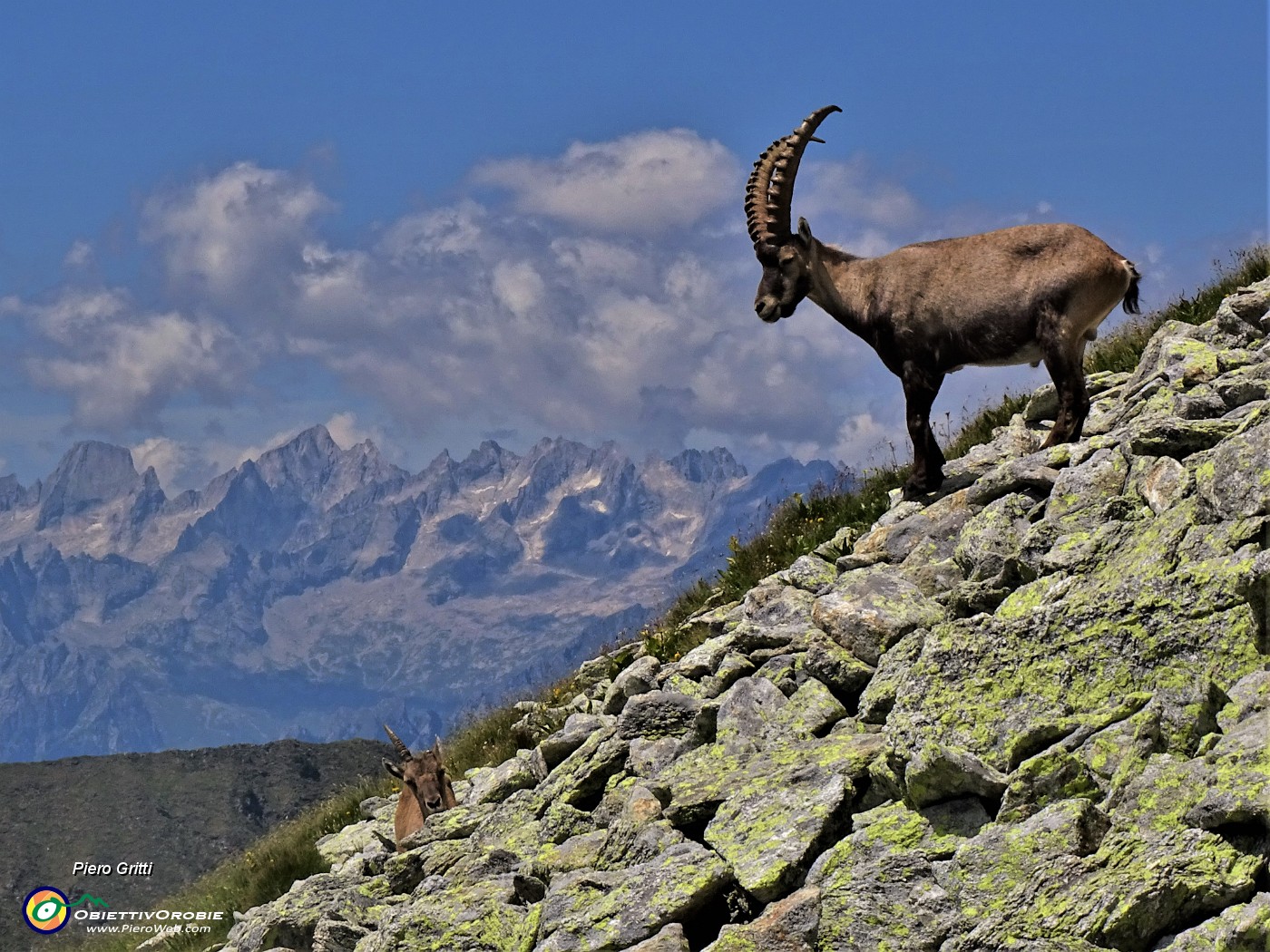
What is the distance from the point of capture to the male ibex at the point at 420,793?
18375mm

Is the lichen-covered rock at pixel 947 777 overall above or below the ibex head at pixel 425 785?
below

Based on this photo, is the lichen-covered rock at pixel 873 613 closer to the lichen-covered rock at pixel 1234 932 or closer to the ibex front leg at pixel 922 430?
the ibex front leg at pixel 922 430

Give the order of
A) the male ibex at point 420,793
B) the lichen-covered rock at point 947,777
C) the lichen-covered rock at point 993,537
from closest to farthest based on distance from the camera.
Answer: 1. the lichen-covered rock at point 947,777
2. the lichen-covered rock at point 993,537
3. the male ibex at point 420,793

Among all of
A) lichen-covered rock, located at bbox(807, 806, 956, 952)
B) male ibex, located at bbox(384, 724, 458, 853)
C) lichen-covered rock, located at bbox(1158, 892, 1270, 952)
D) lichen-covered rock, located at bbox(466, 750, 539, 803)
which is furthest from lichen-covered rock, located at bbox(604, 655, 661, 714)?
lichen-covered rock, located at bbox(1158, 892, 1270, 952)

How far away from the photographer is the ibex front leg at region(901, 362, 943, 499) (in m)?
16.8

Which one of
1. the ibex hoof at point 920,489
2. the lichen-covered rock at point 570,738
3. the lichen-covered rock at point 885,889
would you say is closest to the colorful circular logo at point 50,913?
the lichen-covered rock at point 570,738

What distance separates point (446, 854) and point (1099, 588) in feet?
24.3

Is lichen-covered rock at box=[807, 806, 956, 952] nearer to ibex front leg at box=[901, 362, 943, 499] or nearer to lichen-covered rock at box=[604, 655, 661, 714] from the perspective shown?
lichen-covered rock at box=[604, 655, 661, 714]

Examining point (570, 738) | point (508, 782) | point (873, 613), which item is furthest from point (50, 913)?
point (873, 613)

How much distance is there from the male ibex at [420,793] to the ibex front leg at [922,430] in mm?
7538

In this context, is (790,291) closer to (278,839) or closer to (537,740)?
(537,740)

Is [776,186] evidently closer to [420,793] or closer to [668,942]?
[420,793]

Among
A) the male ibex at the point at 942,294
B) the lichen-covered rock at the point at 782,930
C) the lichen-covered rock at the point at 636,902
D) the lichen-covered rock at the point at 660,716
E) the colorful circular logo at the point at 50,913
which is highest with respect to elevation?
the male ibex at the point at 942,294

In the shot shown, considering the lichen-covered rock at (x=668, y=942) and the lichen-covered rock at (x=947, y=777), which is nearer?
the lichen-covered rock at (x=947, y=777)
